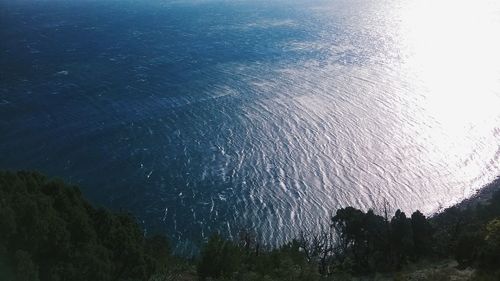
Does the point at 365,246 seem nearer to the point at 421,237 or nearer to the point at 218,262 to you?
the point at 421,237

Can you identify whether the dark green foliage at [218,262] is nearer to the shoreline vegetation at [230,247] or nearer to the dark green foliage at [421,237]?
the shoreline vegetation at [230,247]

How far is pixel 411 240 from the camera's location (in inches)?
1791

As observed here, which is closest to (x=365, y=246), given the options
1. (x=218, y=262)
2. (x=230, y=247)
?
(x=230, y=247)

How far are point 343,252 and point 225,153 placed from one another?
22.5 meters

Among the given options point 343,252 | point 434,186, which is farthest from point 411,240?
point 434,186

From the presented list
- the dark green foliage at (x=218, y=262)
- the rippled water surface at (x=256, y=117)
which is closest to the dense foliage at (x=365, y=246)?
the dark green foliage at (x=218, y=262)

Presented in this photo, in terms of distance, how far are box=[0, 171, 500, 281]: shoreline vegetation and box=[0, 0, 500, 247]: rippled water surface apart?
22.1ft

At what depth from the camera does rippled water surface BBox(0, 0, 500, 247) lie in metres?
57.3

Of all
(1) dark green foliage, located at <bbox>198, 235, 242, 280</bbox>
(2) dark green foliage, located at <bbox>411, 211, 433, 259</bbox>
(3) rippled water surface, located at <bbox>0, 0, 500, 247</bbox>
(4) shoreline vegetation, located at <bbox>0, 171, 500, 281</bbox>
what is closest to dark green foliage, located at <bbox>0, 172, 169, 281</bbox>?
(4) shoreline vegetation, located at <bbox>0, 171, 500, 281</bbox>

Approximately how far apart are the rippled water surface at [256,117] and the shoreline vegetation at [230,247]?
6.74m

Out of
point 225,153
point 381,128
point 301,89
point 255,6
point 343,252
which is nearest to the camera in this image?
point 343,252

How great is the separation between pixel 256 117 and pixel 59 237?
49.6 metres

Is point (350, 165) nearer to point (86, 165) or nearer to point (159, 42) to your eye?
point (86, 165)

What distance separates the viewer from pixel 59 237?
27438mm
